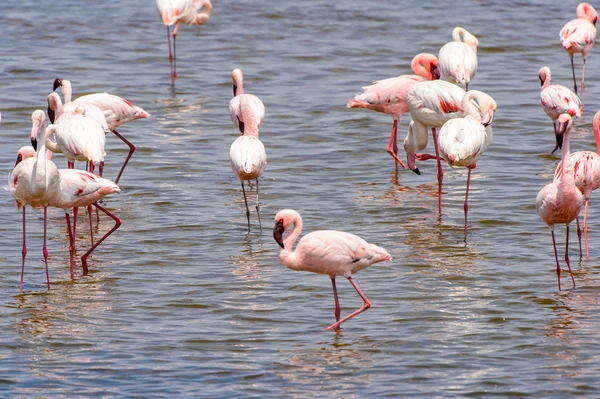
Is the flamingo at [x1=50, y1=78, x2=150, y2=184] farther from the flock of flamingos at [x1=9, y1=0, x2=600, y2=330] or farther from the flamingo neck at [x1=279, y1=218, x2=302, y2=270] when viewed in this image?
the flamingo neck at [x1=279, y1=218, x2=302, y2=270]

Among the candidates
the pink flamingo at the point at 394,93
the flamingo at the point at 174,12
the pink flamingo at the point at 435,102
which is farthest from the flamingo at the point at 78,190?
the flamingo at the point at 174,12

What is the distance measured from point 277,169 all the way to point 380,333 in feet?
15.2

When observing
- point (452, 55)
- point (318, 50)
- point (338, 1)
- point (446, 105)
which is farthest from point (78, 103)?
point (338, 1)

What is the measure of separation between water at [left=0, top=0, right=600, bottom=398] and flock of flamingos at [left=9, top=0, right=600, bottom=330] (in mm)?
323

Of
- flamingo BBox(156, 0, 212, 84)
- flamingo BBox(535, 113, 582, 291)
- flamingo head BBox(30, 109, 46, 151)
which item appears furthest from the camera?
flamingo BBox(156, 0, 212, 84)

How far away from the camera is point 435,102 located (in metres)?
10.3

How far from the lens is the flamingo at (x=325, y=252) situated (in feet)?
22.9

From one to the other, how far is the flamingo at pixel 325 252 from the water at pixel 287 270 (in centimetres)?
39

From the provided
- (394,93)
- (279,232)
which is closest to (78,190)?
(279,232)

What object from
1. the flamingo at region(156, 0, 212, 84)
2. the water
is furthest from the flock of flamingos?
the flamingo at region(156, 0, 212, 84)

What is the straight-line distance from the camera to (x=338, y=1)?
21.4 meters

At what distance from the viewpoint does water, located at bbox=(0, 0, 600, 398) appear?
646 centimetres

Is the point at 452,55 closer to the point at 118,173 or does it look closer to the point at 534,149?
the point at 534,149

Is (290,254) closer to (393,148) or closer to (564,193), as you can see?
(564,193)
